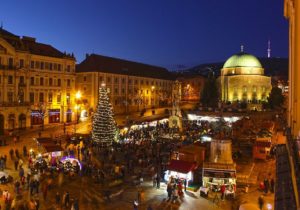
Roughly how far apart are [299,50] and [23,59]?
45.8 meters

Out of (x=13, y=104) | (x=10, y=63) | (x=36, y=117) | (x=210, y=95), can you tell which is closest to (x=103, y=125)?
(x=13, y=104)

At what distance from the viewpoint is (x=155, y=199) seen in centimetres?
1995

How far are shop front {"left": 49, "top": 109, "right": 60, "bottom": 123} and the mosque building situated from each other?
165 feet

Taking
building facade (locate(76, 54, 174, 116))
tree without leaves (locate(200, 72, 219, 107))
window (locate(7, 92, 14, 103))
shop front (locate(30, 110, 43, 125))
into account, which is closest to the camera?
window (locate(7, 92, 14, 103))

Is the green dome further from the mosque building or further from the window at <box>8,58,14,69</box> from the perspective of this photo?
the window at <box>8,58,14,69</box>

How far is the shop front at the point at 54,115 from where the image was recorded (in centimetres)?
5269

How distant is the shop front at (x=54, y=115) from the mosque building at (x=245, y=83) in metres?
50.3

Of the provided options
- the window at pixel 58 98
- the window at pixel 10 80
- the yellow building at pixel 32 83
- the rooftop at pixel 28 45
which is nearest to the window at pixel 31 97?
the yellow building at pixel 32 83

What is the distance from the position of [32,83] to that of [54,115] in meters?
6.45

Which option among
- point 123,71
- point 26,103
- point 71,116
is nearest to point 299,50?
point 26,103

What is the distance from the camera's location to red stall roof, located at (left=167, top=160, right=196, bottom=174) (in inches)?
869

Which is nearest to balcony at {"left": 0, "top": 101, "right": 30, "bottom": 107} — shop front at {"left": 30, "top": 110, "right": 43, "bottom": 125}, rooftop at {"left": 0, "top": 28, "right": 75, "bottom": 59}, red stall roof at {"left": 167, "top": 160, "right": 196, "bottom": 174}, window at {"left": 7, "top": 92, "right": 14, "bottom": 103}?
window at {"left": 7, "top": 92, "right": 14, "bottom": 103}

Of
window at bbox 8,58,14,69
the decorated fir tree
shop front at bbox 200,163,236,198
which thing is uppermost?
window at bbox 8,58,14,69

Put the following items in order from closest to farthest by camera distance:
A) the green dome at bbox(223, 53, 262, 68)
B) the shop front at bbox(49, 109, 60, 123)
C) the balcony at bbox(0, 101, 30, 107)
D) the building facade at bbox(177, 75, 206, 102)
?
the balcony at bbox(0, 101, 30, 107)
the shop front at bbox(49, 109, 60, 123)
the green dome at bbox(223, 53, 262, 68)
the building facade at bbox(177, 75, 206, 102)
